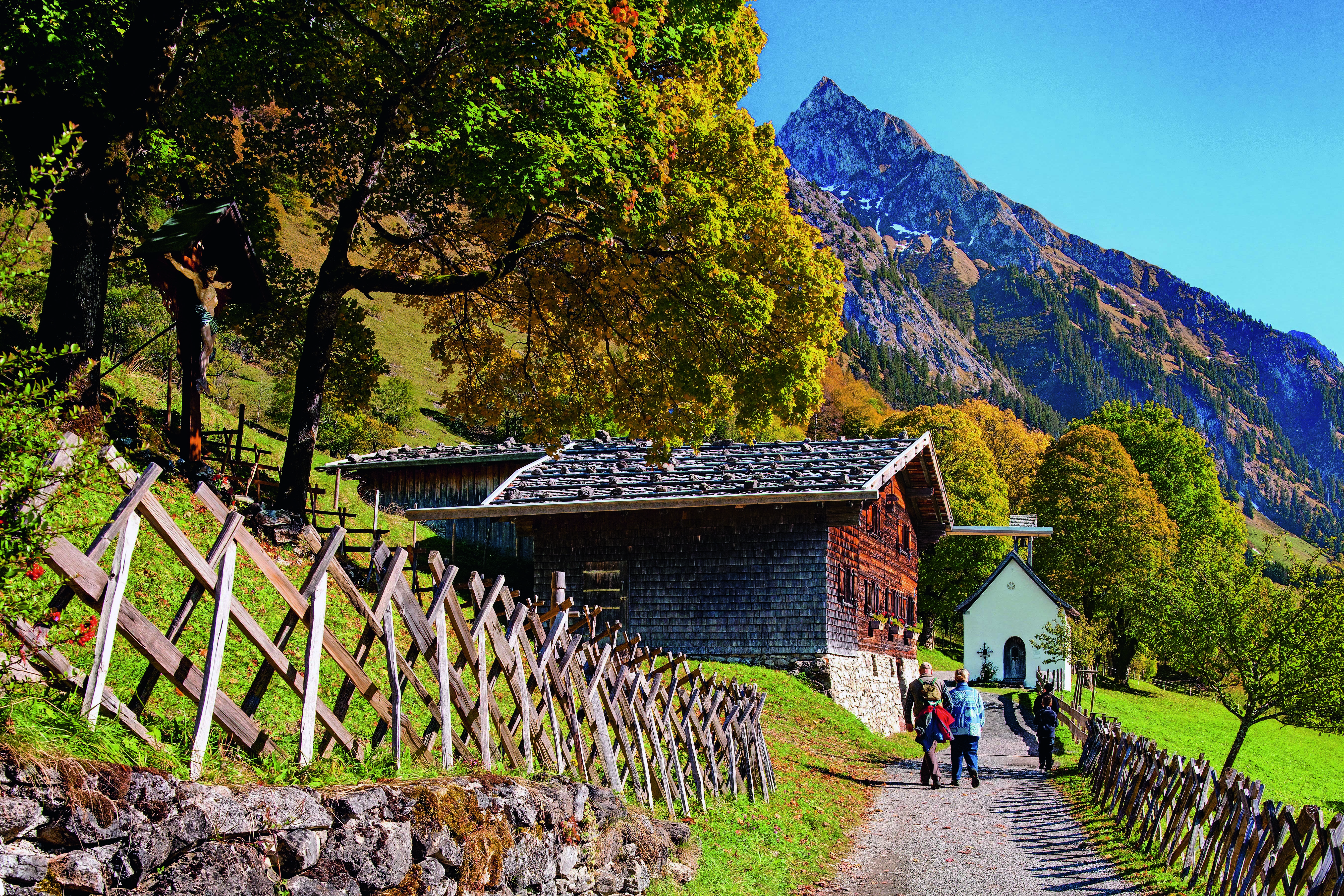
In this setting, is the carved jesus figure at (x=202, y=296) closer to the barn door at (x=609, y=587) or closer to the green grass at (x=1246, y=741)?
the barn door at (x=609, y=587)

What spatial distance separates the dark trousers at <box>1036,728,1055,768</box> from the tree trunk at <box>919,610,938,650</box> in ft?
114

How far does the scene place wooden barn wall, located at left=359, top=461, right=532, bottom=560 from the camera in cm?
3738

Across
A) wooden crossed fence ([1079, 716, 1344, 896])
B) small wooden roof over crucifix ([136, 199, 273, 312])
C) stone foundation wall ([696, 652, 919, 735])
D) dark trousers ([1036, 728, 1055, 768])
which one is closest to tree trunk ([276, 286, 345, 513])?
small wooden roof over crucifix ([136, 199, 273, 312])

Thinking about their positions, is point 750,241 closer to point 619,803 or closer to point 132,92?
point 132,92

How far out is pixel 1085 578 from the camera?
52594 millimetres

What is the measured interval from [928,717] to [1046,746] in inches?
229

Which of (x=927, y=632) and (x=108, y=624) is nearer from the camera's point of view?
(x=108, y=624)

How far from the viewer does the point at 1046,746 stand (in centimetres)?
2023

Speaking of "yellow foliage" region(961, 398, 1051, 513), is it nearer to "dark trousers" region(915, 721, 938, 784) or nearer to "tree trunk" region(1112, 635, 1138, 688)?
"tree trunk" region(1112, 635, 1138, 688)

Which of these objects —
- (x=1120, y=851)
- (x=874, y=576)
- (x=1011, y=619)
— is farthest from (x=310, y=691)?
(x=1011, y=619)

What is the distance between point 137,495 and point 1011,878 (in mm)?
9271

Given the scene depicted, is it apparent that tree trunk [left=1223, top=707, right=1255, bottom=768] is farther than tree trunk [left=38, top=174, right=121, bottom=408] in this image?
Yes

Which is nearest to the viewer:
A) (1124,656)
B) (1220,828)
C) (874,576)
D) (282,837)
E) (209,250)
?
(282,837)

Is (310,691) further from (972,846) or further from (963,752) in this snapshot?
(963,752)
